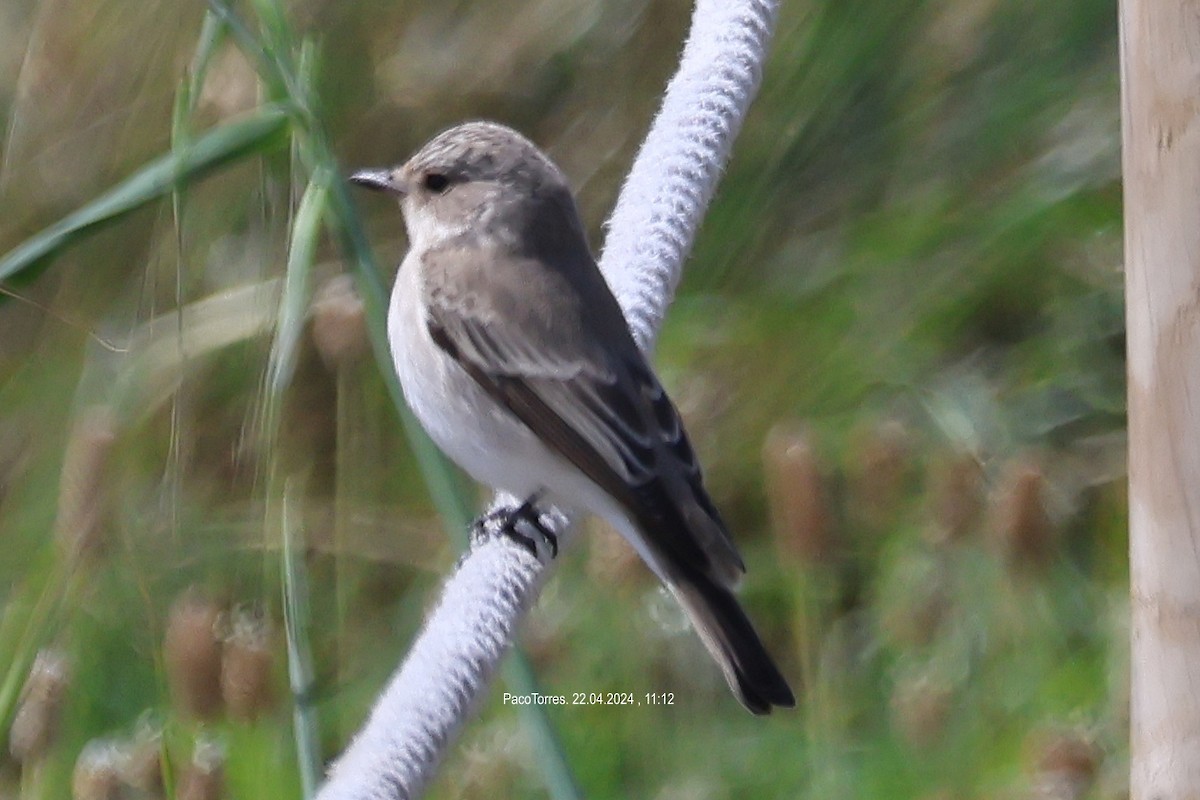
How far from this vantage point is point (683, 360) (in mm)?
3096

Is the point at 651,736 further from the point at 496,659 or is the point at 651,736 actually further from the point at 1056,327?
the point at 496,659

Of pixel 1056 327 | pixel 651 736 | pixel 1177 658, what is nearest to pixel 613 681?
pixel 651 736

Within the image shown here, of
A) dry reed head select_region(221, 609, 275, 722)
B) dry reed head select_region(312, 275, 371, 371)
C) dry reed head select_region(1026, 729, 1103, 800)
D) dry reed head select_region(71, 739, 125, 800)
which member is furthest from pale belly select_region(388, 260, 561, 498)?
dry reed head select_region(1026, 729, 1103, 800)

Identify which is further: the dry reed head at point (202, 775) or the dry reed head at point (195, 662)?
the dry reed head at point (202, 775)

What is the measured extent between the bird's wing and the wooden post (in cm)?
48

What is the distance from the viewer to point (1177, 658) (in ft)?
4.87

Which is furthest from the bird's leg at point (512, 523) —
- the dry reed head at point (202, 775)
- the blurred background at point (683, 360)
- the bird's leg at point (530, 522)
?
the blurred background at point (683, 360)

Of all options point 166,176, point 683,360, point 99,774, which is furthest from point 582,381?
point 683,360

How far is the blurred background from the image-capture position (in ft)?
9.16

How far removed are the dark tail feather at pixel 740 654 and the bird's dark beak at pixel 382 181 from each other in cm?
80

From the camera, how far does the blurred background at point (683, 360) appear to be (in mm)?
2791

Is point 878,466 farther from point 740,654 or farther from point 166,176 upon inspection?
point 166,176

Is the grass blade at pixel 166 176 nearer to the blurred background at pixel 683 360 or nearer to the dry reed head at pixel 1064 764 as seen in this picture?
the blurred background at pixel 683 360

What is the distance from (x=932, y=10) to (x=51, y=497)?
1.66 meters
